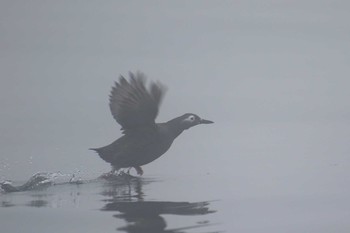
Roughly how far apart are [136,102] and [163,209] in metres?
2.72

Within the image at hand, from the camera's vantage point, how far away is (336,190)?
8.82 m

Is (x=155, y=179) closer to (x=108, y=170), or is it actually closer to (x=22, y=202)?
(x=108, y=170)

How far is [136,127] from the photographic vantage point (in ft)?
32.6

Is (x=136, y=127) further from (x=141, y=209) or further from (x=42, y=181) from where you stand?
(x=141, y=209)

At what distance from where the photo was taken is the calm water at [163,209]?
6660 mm

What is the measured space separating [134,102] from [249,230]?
3551mm

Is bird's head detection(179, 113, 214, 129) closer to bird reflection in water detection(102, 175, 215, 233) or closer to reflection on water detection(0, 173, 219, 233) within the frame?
reflection on water detection(0, 173, 219, 233)

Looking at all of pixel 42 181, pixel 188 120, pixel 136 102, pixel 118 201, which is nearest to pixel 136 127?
pixel 136 102

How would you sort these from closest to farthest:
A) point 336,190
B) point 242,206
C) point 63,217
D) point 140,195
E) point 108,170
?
1. point 63,217
2. point 242,206
3. point 140,195
4. point 336,190
5. point 108,170

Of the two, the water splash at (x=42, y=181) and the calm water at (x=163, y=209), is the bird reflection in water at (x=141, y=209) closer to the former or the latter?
the calm water at (x=163, y=209)

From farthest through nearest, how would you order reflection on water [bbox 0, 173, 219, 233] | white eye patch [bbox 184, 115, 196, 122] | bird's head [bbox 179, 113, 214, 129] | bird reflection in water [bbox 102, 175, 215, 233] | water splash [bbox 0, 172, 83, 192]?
white eye patch [bbox 184, 115, 196, 122], bird's head [bbox 179, 113, 214, 129], water splash [bbox 0, 172, 83, 192], reflection on water [bbox 0, 173, 219, 233], bird reflection in water [bbox 102, 175, 215, 233]

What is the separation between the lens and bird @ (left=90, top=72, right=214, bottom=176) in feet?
32.2

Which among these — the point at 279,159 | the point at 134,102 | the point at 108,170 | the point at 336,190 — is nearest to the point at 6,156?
the point at 108,170

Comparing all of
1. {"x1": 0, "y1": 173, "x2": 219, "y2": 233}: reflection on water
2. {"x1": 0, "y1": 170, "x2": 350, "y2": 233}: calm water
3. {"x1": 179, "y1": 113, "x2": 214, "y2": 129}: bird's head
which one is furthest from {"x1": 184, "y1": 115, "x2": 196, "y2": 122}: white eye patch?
{"x1": 0, "y1": 170, "x2": 350, "y2": 233}: calm water
